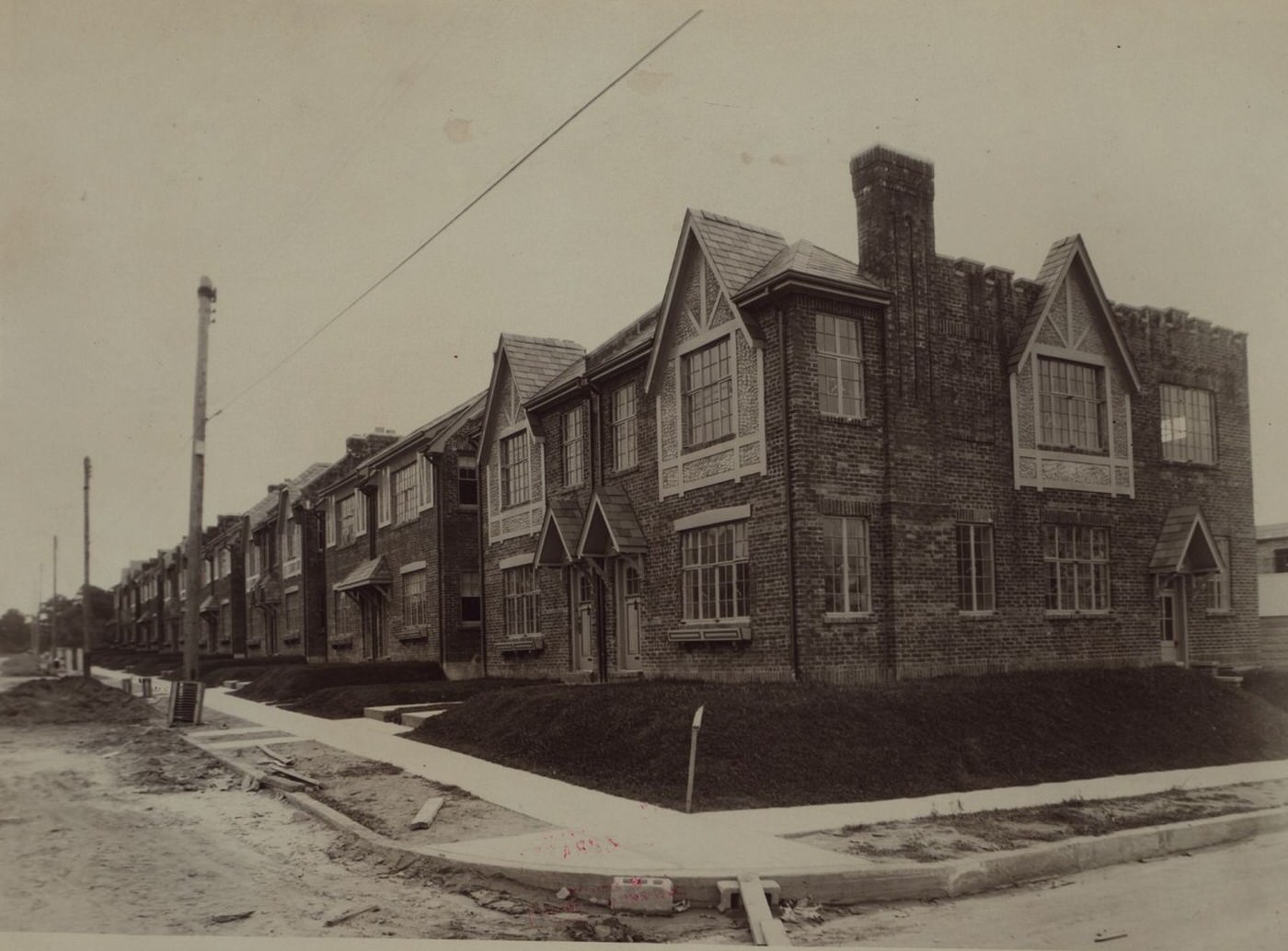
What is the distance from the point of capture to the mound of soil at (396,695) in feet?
81.7

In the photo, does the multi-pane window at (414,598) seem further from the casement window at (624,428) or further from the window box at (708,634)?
the window box at (708,634)

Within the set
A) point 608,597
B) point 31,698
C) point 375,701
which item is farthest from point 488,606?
point 31,698

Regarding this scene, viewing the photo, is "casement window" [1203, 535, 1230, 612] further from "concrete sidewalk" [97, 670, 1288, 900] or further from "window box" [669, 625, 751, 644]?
"window box" [669, 625, 751, 644]

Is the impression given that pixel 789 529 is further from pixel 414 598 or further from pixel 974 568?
pixel 414 598

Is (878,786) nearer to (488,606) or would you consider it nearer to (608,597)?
(608,597)

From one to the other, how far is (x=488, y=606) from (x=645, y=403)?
10.1m

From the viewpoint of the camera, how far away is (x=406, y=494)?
35.3 m

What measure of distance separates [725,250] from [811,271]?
2.17 metres

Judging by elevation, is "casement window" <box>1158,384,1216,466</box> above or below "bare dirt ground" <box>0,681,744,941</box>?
above

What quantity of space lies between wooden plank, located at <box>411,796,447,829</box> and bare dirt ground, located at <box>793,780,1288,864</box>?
385 cm

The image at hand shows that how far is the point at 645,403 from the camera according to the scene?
68.6 ft

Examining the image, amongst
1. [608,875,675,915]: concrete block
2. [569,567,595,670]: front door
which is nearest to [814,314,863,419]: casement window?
[569,567,595,670]: front door

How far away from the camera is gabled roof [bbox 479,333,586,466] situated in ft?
88.3

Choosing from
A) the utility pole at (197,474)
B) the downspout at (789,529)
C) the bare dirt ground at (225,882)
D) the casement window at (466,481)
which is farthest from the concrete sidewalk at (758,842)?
the casement window at (466,481)
